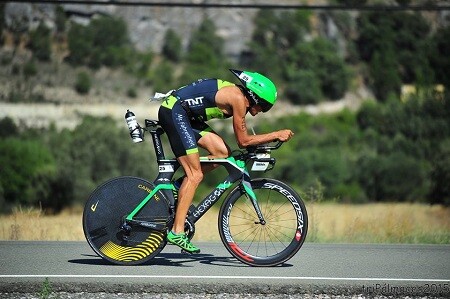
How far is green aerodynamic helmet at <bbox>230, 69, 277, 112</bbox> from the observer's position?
32.2 ft

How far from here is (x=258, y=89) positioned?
9.82 m

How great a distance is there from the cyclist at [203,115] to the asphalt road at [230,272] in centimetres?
60

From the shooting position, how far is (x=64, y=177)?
60.0 metres

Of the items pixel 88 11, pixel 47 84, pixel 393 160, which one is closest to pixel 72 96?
pixel 47 84

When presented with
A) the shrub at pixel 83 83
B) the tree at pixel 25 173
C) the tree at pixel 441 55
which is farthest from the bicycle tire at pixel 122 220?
the shrub at pixel 83 83

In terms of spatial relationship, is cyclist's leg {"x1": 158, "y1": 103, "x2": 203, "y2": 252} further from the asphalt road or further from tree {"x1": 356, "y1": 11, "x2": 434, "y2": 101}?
tree {"x1": 356, "y1": 11, "x2": 434, "y2": 101}

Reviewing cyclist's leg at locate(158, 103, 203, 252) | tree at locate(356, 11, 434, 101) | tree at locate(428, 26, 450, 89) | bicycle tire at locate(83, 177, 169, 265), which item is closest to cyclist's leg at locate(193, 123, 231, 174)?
cyclist's leg at locate(158, 103, 203, 252)

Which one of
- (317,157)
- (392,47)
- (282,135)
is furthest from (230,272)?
(392,47)

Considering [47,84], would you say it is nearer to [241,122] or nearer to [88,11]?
[88,11]

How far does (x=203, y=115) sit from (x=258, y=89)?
62cm

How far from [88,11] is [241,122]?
130 metres

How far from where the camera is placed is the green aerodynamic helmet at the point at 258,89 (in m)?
9.82

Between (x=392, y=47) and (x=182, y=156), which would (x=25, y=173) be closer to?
(x=182, y=156)

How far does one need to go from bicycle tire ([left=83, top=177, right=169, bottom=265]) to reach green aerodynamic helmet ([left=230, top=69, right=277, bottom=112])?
126 cm
